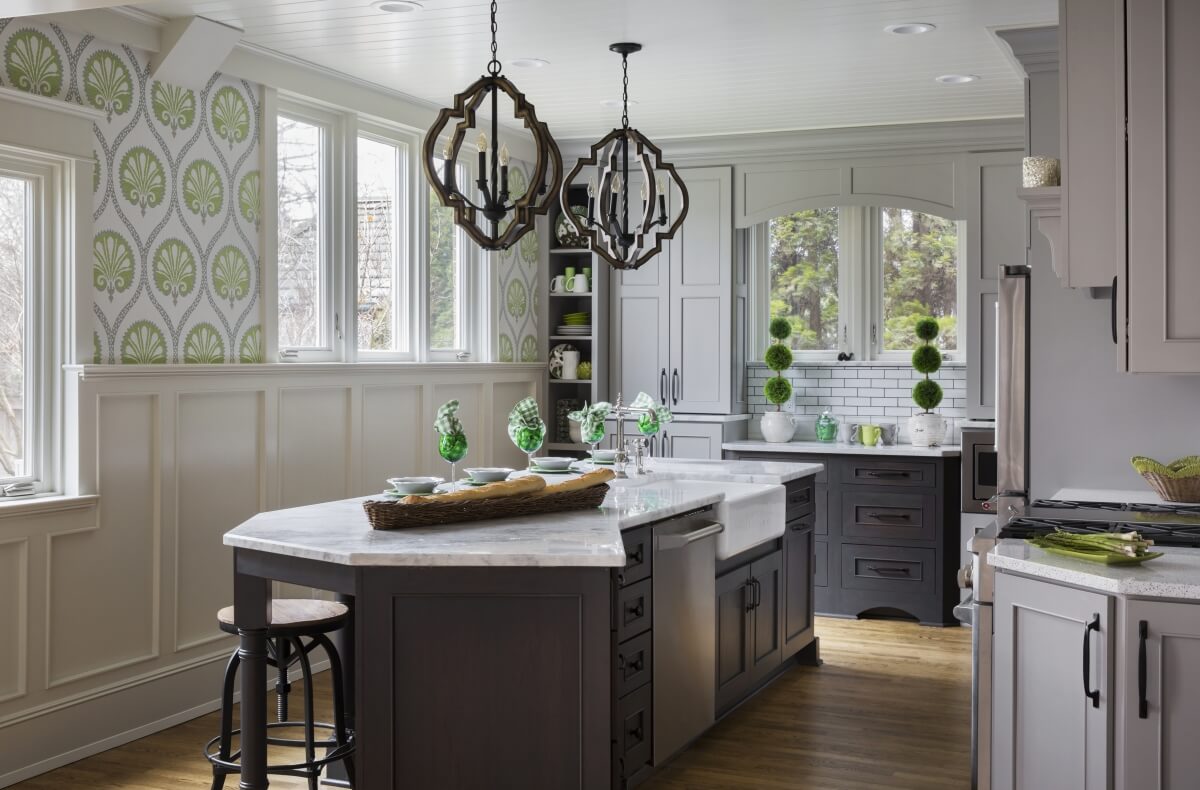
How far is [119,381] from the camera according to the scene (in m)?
4.34

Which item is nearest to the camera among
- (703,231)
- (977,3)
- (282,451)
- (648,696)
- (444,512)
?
(444,512)

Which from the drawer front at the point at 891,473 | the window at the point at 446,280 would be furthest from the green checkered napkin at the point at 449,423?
the drawer front at the point at 891,473

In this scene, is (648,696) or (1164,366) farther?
(648,696)

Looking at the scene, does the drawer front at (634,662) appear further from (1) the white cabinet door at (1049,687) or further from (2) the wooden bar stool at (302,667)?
(1) the white cabinet door at (1049,687)

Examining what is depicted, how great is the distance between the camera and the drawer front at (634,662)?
3512mm

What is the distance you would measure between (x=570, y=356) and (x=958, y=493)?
2.44 m

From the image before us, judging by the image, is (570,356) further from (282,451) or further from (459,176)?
(282,451)

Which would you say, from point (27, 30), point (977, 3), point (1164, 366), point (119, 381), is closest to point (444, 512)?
point (119, 381)


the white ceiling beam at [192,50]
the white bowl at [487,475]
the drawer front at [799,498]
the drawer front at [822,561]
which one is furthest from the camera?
the drawer front at [822,561]

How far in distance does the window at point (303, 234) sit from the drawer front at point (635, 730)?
2.55m

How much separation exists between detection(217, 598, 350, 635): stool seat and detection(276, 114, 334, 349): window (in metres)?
2.07

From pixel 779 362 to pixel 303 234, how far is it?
2986 millimetres

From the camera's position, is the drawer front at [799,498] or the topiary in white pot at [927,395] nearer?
the drawer front at [799,498]

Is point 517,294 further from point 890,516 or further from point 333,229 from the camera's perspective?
point 890,516
